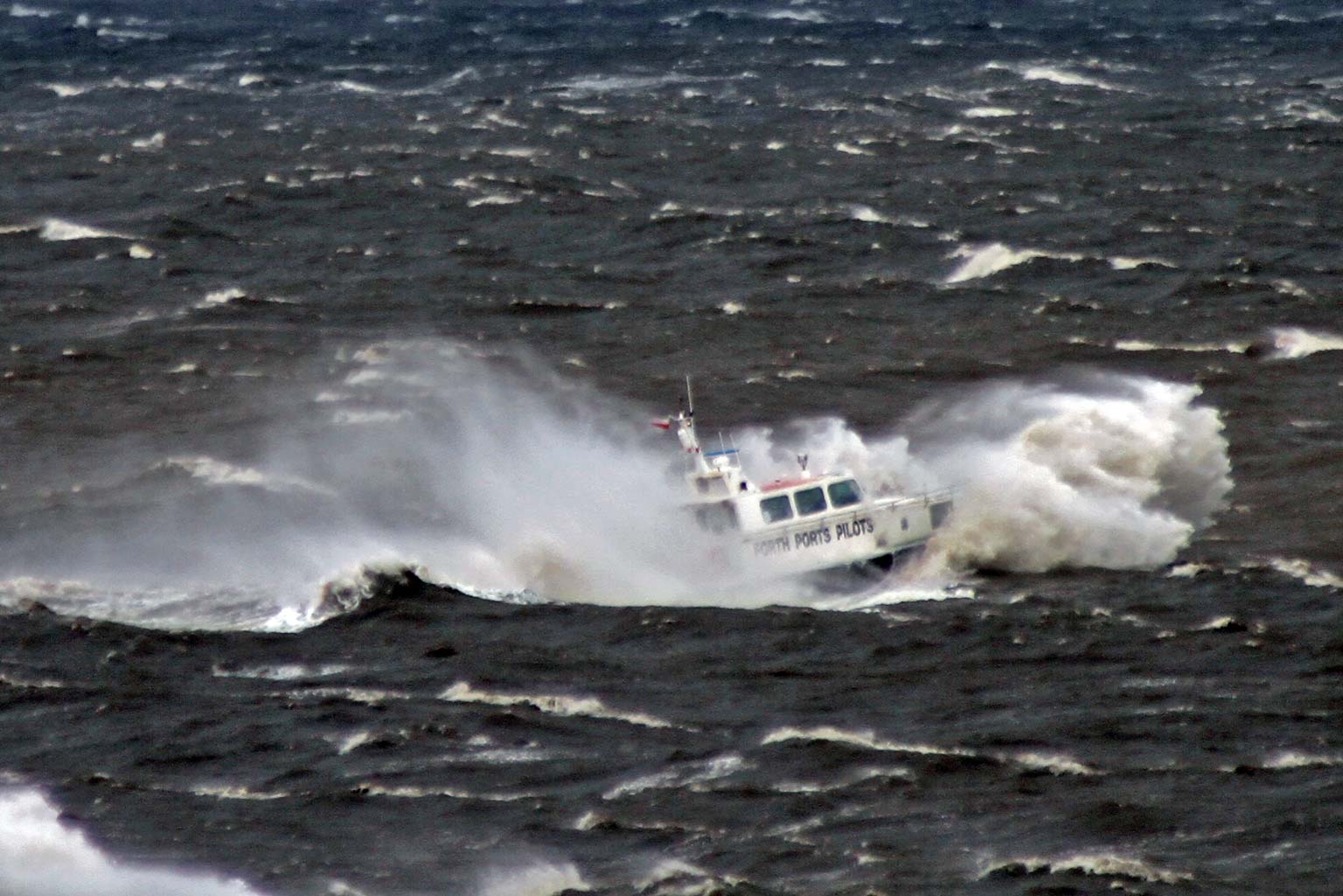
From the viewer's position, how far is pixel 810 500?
4088cm

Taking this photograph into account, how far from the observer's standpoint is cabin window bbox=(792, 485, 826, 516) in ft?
134

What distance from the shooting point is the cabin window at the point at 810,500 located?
134 ft

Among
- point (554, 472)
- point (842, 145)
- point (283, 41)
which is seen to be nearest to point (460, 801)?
point (554, 472)

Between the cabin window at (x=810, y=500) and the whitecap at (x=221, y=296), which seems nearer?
the cabin window at (x=810, y=500)

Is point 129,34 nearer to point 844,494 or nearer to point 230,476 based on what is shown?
point 230,476

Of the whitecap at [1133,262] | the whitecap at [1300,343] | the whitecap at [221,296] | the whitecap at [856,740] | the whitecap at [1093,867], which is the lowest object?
the whitecap at [1133,262]

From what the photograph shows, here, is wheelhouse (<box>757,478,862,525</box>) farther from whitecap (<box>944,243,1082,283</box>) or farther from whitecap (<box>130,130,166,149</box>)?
whitecap (<box>130,130,166,149</box>)

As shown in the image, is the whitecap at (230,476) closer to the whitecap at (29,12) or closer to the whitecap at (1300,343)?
the whitecap at (1300,343)

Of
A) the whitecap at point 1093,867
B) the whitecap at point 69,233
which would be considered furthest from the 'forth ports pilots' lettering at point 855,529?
the whitecap at point 69,233

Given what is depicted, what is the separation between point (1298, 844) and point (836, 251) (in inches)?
1645

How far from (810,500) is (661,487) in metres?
3.14

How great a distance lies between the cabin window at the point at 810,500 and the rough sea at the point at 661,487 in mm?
1329

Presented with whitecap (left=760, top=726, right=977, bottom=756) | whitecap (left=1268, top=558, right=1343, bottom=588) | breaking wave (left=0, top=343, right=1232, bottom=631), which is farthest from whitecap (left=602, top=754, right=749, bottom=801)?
whitecap (left=1268, top=558, right=1343, bottom=588)

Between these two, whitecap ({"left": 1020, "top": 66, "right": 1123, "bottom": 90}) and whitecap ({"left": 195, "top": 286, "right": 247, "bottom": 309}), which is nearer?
whitecap ({"left": 195, "top": 286, "right": 247, "bottom": 309})
